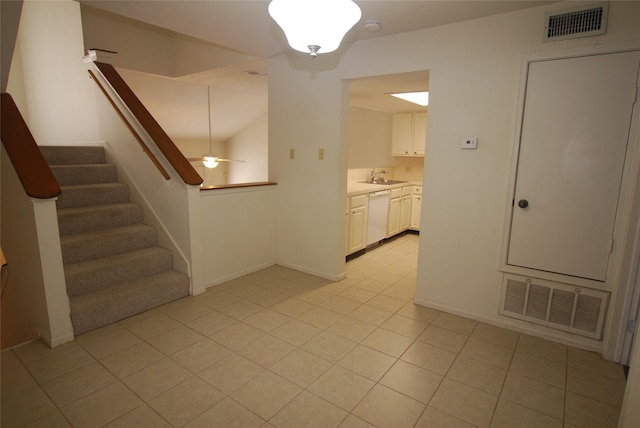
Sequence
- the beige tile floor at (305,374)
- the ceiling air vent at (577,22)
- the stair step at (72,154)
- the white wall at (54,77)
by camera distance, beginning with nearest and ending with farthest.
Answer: the beige tile floor at (305,374)
the ceiling air vent at (577,22)
the stair step at (72,154)
the white wall at (54,77)

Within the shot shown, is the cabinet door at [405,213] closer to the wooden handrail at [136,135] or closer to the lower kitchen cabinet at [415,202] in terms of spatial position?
the lower kitchen cabinet at [415,202]

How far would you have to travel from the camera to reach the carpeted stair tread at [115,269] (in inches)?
107

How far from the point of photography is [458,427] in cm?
175

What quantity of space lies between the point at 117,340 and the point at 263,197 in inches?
79.1

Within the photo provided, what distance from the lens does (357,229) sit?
14.4ft

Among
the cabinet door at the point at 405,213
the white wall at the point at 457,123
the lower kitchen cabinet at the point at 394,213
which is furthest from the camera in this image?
the cabinet door at the point at 405,213

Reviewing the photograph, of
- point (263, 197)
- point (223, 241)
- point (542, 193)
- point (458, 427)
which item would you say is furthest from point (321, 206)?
point (458, 427)

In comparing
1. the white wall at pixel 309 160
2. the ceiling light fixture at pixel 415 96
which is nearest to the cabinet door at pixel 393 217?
the ceiling light fixture at pixel 415 96

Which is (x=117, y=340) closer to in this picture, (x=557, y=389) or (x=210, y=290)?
(x=210, y=290)

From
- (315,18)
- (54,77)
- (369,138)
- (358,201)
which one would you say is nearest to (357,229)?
(358,201)

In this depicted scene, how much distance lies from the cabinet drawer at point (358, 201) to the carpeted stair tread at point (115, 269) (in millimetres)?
2148

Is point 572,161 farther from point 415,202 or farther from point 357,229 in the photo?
point 415,202

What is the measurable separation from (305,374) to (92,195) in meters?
2.81

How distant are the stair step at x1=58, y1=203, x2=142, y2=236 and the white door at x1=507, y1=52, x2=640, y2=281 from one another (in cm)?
355
